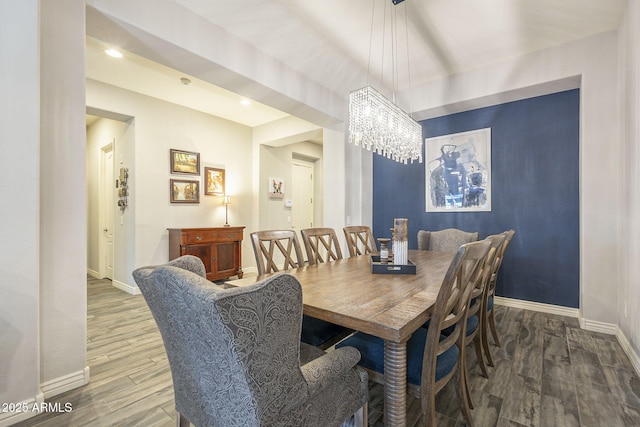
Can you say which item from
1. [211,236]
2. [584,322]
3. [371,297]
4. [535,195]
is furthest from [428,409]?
[211,236]

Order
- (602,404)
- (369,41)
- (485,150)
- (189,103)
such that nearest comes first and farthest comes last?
1. (602,404)
2. (369,41)
3. (485,150)
4. (189,103)

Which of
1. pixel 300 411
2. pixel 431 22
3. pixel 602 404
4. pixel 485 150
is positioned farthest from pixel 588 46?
pixel 300 411

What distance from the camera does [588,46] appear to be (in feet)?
9.78

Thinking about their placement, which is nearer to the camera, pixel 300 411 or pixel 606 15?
pixel 300 411

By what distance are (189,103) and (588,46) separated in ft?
16.6

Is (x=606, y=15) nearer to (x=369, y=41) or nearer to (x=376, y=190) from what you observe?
(x=369, y=41)

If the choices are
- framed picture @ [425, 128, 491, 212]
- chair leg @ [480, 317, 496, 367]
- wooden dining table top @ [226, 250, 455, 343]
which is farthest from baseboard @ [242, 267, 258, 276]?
chair leg @ [480, 317, 496, 367]

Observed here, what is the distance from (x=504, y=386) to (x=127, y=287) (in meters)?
4.65

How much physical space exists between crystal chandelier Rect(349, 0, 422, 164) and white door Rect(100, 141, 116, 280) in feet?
14.0

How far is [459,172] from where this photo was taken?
400cm

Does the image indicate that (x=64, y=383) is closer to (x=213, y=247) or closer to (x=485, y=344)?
(x=213, y=247)

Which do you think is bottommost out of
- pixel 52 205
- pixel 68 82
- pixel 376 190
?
pixel 52 205

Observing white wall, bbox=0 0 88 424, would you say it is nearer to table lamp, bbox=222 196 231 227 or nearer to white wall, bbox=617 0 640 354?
table lamp, bbox=222 196 231 227

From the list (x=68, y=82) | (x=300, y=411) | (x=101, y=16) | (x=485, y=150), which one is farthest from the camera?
(x=485, y=150)
